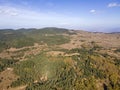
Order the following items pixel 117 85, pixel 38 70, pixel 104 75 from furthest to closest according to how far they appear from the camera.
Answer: pixel 38 70
pixel 104 75
pixel 117 85

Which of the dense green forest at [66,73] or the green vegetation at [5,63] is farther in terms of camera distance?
the green vegetation at [5,63]

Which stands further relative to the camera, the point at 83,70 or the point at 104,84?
the point at 83,70

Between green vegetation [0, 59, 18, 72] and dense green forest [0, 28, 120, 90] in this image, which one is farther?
green vegetation [0, 59, 18, 72]

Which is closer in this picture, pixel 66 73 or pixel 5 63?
pixel 66 73

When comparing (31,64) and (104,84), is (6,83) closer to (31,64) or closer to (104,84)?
(31,64)

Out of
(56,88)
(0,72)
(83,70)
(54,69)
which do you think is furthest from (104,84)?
(0,72)

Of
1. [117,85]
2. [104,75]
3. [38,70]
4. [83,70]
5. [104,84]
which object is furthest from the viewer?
[38,70]

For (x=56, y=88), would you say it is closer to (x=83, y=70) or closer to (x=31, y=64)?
(x=83, y=70)

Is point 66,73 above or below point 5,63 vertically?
above

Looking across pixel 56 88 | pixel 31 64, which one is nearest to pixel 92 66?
pixel 56 88

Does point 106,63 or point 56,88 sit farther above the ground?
point 106,63
